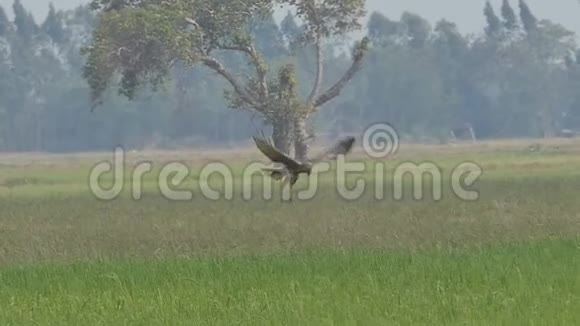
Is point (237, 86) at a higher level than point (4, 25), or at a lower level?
lower

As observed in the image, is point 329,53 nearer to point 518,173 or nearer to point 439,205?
point 518,173

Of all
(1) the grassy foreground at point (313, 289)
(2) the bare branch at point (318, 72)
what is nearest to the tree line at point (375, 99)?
(2) the bare branch at point (318, 72)

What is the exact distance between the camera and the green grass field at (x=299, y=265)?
8438 millimetres

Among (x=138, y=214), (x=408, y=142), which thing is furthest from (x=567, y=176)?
(x=408, y=142)

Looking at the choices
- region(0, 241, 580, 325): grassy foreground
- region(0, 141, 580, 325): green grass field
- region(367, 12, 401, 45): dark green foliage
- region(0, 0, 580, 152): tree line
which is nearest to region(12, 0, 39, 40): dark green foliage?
region(0, 0, 580, 152): tree line

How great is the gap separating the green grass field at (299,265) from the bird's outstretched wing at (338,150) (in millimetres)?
969

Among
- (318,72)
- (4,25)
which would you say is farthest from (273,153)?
(4,25)

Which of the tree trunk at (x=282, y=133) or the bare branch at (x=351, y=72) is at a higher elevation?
the bare branch at (x=351, y=72)

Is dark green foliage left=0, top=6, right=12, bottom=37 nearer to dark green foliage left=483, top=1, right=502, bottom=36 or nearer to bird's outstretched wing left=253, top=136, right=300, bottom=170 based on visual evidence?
dark green foliage left=483, top=1, right=502, bottom=36

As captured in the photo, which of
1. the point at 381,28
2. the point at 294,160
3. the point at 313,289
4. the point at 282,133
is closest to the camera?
the point at 294,160

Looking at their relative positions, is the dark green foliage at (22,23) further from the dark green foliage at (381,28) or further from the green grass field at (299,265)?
the green grass field at (299,265)

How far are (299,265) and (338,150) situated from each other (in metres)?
2.57

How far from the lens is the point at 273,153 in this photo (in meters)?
8.20

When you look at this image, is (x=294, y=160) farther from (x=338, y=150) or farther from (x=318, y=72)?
(x=318, y=72)
